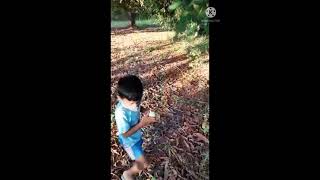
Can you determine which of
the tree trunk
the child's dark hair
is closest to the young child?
the child's dark hair

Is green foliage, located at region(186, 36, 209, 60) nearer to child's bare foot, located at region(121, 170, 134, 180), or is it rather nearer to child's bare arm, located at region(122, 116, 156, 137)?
child's bare arm, located at region(122, 116, 156, 137)

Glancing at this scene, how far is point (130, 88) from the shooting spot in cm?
179

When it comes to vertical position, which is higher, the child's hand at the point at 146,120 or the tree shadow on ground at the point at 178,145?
the child's hand at the point at 146,120

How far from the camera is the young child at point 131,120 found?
1.78m

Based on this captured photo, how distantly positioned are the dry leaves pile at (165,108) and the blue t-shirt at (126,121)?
2cm

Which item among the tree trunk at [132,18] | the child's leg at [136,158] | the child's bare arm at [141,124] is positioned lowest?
the child's leg at [136,158]

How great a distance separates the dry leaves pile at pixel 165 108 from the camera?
1.78 m

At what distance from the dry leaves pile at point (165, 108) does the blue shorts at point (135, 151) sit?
2 centimetres

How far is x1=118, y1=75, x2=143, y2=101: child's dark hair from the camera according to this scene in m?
1.78

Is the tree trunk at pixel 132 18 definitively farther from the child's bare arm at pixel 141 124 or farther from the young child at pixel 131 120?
the child's bare arm at pixel 141 124

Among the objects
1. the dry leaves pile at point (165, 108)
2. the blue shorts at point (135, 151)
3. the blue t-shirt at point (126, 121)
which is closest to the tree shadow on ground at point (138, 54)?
the dry leaves pile at point (165, 108)
